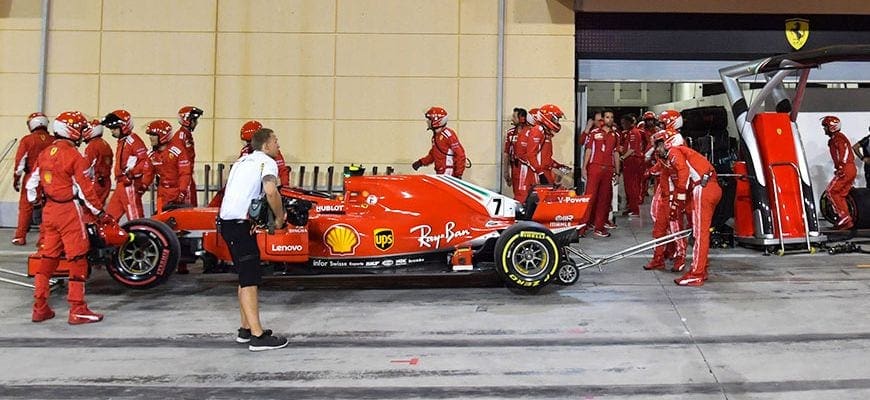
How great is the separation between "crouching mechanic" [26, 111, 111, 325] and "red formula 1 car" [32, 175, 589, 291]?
105 cm

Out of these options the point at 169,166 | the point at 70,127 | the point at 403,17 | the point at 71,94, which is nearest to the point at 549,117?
the point at 403,17

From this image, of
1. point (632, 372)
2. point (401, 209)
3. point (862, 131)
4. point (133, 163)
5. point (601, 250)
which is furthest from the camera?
point (862, 131)

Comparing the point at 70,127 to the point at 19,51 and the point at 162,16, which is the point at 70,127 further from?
the point at 19,51

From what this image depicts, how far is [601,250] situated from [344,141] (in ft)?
17.6

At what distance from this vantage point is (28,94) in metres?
12.9

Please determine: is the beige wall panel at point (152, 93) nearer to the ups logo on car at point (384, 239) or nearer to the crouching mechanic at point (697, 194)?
the ups logo on car at point (384, 239)

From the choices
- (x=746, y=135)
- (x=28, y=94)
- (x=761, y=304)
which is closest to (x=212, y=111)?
(x=28, y=94)

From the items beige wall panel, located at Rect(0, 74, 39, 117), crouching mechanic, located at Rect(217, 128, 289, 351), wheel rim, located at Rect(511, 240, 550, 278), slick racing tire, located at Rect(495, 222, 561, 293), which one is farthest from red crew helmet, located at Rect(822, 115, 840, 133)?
beige wall panel, located at Rect(0, 74, 39, 117)

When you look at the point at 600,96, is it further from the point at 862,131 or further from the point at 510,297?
the point at 510,297

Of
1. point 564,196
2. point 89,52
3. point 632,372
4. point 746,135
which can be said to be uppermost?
point 89,52

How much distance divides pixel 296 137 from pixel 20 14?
5.62 metres

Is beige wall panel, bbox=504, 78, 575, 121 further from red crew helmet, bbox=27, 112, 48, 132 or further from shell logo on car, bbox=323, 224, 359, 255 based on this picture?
red crew helmet, bbox=27, 112, 48, 132

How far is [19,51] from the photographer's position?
12.9 meters

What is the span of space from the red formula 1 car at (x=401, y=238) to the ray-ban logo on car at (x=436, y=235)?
0.01 metres
